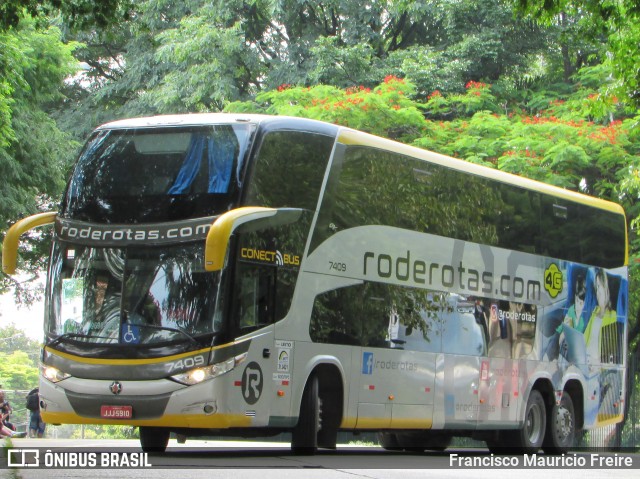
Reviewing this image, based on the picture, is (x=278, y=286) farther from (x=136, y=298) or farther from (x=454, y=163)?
(x=454, y=163)

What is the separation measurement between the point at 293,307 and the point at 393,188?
272 centimetres

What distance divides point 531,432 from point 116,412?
840 centimetres

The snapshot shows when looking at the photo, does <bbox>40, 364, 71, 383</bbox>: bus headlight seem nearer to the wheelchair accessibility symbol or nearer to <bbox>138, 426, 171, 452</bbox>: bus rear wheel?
the wheelchair accessibility symbol

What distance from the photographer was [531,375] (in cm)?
2062

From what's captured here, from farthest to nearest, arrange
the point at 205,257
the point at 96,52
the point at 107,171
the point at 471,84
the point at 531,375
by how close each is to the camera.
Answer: the point at 96,52
the point at 471,84
the point at 531,375
the point at 107,171
the point at 205,257

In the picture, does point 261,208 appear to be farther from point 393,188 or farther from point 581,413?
point 581,413

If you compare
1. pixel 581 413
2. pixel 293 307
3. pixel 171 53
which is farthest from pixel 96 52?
pixel 293 307

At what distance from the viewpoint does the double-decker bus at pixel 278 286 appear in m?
15.0

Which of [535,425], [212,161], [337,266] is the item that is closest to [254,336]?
[337,266]

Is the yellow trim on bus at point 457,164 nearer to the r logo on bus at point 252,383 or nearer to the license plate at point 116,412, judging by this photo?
the r logo on bus at point 252,383

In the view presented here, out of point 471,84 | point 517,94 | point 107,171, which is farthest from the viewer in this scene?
point 517,94

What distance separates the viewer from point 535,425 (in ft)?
68.7

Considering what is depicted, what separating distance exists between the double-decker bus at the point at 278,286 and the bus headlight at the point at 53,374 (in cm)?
2

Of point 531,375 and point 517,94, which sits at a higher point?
point 517,94
